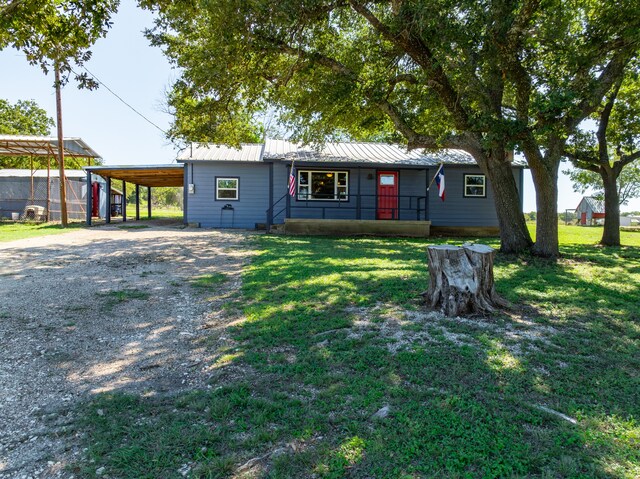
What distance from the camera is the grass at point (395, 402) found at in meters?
2.13

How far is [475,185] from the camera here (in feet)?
57.2

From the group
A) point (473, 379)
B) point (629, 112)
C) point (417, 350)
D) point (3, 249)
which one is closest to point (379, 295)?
point (417, 350)

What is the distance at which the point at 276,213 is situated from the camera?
656 inches

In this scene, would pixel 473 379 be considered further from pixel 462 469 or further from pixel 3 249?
pixel 3 249

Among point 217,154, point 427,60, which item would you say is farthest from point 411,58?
point 217,154

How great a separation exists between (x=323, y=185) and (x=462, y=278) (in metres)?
12.5

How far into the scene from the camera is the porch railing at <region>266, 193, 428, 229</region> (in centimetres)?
1620

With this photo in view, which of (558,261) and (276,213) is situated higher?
(276,213)

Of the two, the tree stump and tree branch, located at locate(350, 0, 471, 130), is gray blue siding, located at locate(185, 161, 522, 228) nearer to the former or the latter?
tree branch, located at locate(350, 0, 471, 130)

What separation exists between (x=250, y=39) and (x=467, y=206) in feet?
41.7

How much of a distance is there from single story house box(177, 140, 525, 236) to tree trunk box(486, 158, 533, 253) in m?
6.81

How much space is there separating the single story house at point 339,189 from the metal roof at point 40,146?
257 inches

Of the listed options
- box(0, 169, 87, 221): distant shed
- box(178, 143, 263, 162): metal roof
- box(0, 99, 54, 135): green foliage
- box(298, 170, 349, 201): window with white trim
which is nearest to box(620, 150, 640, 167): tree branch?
box(298, 170, 349, 201): window with white trim

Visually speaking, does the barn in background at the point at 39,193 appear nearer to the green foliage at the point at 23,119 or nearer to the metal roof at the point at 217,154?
the metal roof at the point at 217,154
